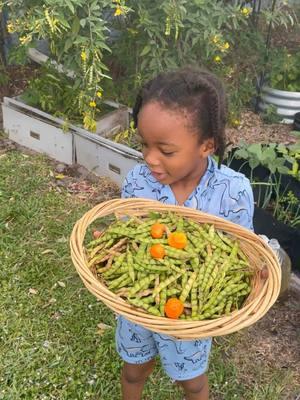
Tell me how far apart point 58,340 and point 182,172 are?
4.35 ft

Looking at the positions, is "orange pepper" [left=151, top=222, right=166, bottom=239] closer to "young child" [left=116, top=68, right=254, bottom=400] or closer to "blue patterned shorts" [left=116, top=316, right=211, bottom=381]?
"young child" [left=116, top=68, right=254, bottom=400]

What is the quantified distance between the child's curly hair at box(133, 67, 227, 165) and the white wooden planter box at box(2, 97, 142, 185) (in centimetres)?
188

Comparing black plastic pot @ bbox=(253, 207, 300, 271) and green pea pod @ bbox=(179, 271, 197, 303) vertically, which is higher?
green pea pod @ bbox=(179, 271, 197, 303)

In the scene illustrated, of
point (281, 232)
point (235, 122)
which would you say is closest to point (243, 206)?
point (281, 232)

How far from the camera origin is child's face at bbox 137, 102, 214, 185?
154 cm

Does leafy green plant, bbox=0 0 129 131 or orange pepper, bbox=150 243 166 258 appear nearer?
orange pepper, bbox=150 243 166 258

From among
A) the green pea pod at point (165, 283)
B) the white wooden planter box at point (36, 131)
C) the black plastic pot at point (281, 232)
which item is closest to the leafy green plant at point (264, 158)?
the black plastic pot at point (281, 232)

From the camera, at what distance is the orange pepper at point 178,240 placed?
161 centimetres

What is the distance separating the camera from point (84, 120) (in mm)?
3590

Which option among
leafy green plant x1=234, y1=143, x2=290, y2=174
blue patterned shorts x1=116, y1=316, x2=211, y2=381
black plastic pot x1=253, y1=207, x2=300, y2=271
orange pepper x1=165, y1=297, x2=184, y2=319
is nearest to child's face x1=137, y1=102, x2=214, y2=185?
orange pepper x1=165, y1=297, x2=184, y2=319

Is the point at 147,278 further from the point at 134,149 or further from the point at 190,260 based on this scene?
the point at 134,149

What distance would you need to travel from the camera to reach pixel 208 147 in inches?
66.2

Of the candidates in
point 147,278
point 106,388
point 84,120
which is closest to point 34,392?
point 106,388

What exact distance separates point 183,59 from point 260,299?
2465 mm
